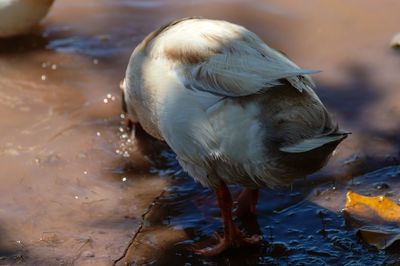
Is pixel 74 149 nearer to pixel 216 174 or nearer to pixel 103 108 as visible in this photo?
pixel 103 108

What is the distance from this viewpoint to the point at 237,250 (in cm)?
375

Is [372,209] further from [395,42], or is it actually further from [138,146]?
[395,42]

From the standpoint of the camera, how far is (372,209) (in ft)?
12.6

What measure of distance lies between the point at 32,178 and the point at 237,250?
1286 mm

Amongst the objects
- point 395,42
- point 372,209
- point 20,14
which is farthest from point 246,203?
point 20,14

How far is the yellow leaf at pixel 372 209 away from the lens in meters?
3.80

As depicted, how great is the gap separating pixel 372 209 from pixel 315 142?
0.79 metres

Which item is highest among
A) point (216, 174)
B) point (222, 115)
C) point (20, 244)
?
point (222, 115)

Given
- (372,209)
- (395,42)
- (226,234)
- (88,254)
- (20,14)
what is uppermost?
(395,42)

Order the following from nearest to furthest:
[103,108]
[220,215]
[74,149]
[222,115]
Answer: [222,115] → [220,215] → [74,149] → [103,108]

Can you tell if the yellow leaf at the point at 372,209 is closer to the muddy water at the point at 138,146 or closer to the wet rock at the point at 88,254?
the muddy water at the point at 138,146

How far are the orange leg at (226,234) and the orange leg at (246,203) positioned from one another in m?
0.25

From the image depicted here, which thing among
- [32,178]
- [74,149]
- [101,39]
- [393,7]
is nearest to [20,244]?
[32,178]

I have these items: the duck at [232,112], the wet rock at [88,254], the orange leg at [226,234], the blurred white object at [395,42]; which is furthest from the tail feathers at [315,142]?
the blurred white object at [395,42]
